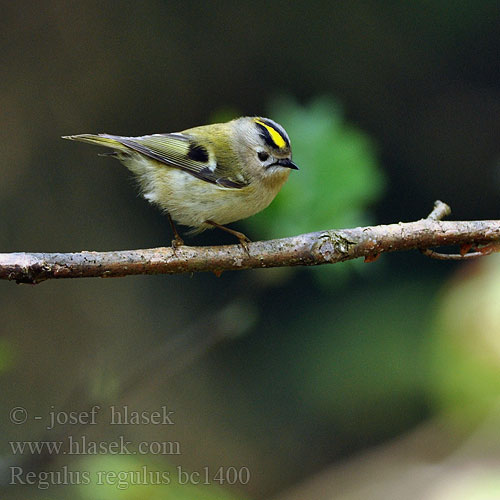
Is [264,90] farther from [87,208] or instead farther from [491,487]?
[491,487]

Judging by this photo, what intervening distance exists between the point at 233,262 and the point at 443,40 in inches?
121

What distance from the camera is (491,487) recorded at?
1694 millimetres

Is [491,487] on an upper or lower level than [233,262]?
lower

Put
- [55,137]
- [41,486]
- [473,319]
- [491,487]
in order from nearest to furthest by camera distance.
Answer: [491,487] → [473,319] → [41,486] → [55,137]

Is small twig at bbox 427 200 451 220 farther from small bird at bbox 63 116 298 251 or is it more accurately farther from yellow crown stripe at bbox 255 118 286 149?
yellow crown stripe at bbox 255 118 286 149

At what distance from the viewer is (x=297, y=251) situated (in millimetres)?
1976

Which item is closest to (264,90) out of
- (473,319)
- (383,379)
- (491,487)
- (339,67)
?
(339,67)

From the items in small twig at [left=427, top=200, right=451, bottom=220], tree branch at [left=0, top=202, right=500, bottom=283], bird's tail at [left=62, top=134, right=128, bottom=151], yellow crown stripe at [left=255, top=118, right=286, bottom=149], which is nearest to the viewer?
tree branch at [left=0, top=202, right=500, bottom=283]

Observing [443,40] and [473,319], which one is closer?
[473,319]

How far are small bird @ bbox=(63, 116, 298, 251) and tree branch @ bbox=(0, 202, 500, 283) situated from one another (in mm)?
399

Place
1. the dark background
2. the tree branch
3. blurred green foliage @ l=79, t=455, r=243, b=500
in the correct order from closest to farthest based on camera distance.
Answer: blurred green foliage @ l=79, t=455, r=243, b=500 < the tree branch < the dark background

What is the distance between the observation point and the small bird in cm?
239

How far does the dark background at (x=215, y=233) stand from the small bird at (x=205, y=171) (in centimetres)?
145

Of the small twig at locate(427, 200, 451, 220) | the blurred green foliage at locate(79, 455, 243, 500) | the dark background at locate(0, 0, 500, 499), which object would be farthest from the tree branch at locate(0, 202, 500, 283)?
the dark background at locate(0, 0, 500, 499)
